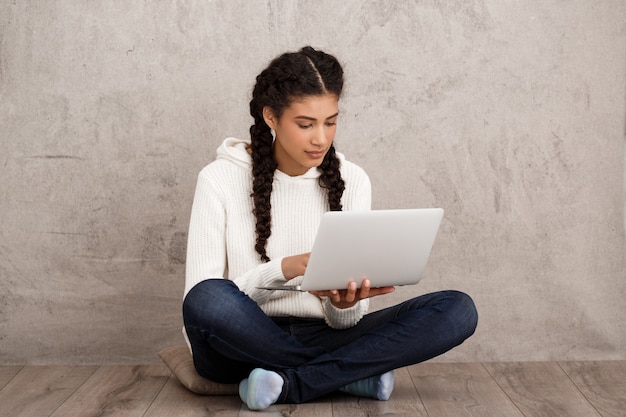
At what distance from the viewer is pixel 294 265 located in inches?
88.0

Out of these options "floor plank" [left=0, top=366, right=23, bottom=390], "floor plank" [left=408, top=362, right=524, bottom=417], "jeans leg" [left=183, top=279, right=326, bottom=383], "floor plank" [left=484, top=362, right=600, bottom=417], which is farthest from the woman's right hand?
"floor plank" [left=0, top=366, right=23, bottom=390]

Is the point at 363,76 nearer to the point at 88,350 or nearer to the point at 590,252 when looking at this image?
the point at 590,252

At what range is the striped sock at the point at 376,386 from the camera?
7.76 ft

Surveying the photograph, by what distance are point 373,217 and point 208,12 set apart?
1.10 metres

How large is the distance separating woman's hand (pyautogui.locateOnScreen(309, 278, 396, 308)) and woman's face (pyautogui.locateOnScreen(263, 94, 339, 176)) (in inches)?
14.0

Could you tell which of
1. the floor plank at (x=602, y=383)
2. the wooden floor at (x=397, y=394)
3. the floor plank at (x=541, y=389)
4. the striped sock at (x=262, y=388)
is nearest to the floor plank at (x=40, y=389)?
the wooden floor at (x=397, y=394)

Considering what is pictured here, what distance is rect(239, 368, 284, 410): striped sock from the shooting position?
2.26 metres

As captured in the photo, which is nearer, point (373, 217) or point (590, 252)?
point (373, 217)

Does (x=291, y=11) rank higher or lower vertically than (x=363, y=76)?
higher

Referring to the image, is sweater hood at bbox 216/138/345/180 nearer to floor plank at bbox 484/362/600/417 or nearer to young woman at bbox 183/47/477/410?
young woman at bbox 183/47/477/410

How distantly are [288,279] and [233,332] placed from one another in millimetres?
197

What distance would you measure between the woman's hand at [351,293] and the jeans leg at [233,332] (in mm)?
145

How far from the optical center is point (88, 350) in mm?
2914

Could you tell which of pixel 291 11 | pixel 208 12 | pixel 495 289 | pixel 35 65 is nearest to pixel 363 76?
pixel 291 11
